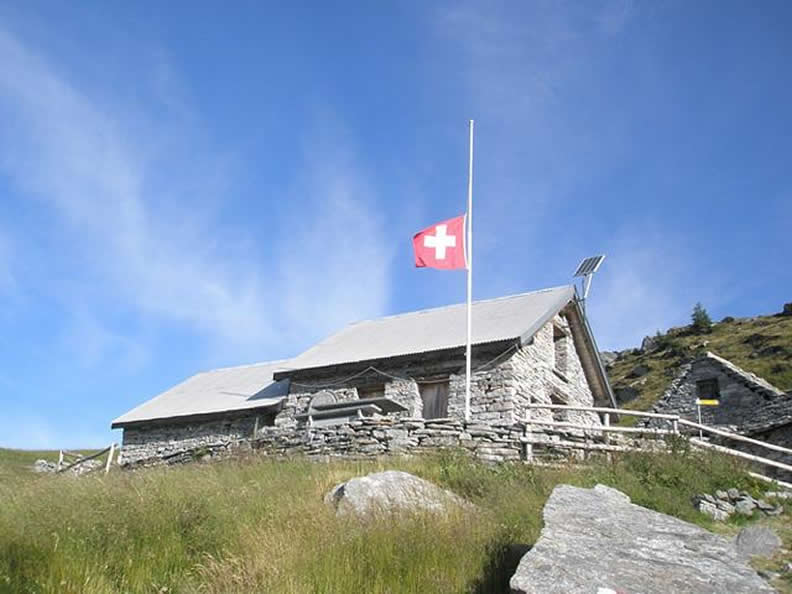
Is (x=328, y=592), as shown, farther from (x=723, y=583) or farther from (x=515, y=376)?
(x=515, y=376)

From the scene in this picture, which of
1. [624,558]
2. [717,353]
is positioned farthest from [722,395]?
[624,558]

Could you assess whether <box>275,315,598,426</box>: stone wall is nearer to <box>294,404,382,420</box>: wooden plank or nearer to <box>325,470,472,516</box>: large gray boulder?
<box>294,404,382,420</box>: wooden plank

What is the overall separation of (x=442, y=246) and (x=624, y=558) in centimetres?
1388

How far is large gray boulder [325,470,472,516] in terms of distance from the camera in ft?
31.5

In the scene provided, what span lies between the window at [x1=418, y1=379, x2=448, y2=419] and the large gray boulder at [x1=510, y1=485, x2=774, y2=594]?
1224 centimetres

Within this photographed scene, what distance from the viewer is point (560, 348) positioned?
2439 centimetres

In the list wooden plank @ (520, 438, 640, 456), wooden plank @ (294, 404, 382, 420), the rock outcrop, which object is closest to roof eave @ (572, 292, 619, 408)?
wooden plank @ (294, 404, 382, 420)

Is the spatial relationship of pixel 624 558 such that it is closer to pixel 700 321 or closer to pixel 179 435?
pixel 179 435

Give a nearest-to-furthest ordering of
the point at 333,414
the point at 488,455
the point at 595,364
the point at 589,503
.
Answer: the point at 589,503 → the point at 488,455 → the point at 333,414 → the point at 595,364

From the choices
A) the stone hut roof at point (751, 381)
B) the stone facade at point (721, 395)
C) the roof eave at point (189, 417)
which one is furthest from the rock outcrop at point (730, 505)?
the stone hut roof at point (751, 381)

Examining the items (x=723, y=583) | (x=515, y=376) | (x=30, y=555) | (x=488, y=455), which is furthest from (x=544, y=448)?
(x=30, y=555)

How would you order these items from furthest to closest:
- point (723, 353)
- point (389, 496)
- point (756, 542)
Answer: point (723, 353)
point (389, 496)
point (756, 542)

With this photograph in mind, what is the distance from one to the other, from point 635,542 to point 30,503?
7.06 m

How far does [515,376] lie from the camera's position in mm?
19844
